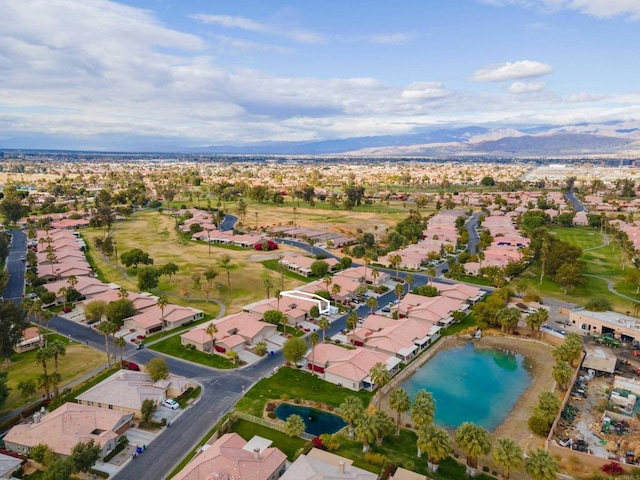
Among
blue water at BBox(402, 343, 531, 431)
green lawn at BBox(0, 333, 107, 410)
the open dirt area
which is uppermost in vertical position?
green lawn at BBox(0, 333, 107, 410)

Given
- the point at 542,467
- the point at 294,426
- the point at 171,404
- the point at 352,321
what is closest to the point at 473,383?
the point at 352,321

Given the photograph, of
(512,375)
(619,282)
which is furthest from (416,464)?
(619,282)

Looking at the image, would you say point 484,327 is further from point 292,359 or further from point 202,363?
point 202,363

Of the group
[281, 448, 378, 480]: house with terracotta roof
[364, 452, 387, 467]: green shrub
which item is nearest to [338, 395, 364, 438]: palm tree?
[364, 452, 387, 467]: green shrub

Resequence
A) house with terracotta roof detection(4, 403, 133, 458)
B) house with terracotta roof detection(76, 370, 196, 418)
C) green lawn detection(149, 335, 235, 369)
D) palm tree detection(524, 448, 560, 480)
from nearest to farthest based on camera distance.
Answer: palm tree detection(524, 448, 560, 480)
house with terracotta roof detection(4, 403, 133, 458)
house with terracotta roof detection(76, 370, 196, 418)
green lawn detection(149, 335, 235, 369)

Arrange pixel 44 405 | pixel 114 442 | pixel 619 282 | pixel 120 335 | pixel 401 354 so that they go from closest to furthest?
pixel 114 442, pixel 44 405, pixel 401 354, pixel 120 335, pixel 619 282

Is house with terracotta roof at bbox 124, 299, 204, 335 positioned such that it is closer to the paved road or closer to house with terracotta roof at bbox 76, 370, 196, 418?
house with terracotta roof at bbox 76, 370, 196, 418

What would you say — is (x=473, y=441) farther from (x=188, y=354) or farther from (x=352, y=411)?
(x=188, y=354)
